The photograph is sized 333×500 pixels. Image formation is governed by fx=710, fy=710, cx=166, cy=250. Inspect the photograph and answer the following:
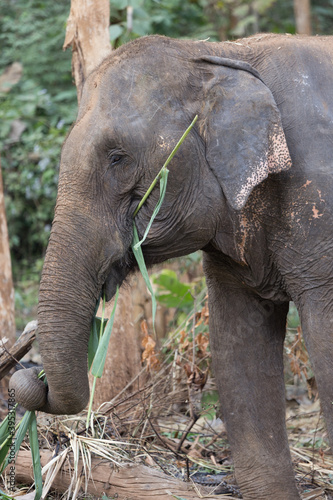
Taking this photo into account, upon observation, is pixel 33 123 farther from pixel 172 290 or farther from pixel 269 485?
pixel 269 485

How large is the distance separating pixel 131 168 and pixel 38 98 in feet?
23.3

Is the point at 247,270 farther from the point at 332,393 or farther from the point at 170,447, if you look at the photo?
the point at 170,447

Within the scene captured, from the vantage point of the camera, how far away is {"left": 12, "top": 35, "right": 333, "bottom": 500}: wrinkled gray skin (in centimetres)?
271

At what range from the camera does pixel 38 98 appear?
9.53 m

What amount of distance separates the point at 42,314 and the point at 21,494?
127cm

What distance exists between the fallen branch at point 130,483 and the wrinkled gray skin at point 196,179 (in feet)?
2.74

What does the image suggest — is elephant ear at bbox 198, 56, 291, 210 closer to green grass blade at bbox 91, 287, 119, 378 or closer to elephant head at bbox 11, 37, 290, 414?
elephant head at bbox 11, 37, 290, 414

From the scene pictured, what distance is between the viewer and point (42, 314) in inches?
105

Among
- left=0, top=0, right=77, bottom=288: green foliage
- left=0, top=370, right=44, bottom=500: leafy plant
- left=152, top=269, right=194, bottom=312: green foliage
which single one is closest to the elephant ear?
left=0, top=370, right=44, bottom=500: leafy plant

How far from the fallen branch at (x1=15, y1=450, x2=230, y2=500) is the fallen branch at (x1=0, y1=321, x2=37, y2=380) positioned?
1.91ft

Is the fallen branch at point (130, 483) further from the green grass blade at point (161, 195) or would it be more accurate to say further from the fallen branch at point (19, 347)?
the green grass blade at point (161, 195)

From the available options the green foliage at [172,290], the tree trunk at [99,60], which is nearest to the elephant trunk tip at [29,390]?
the tree trunk at [99,60]

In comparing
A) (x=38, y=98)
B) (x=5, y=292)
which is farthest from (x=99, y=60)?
(x=38, y=98)

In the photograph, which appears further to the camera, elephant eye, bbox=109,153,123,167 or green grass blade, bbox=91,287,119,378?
elephant eye, bbox=109,153,123,167
